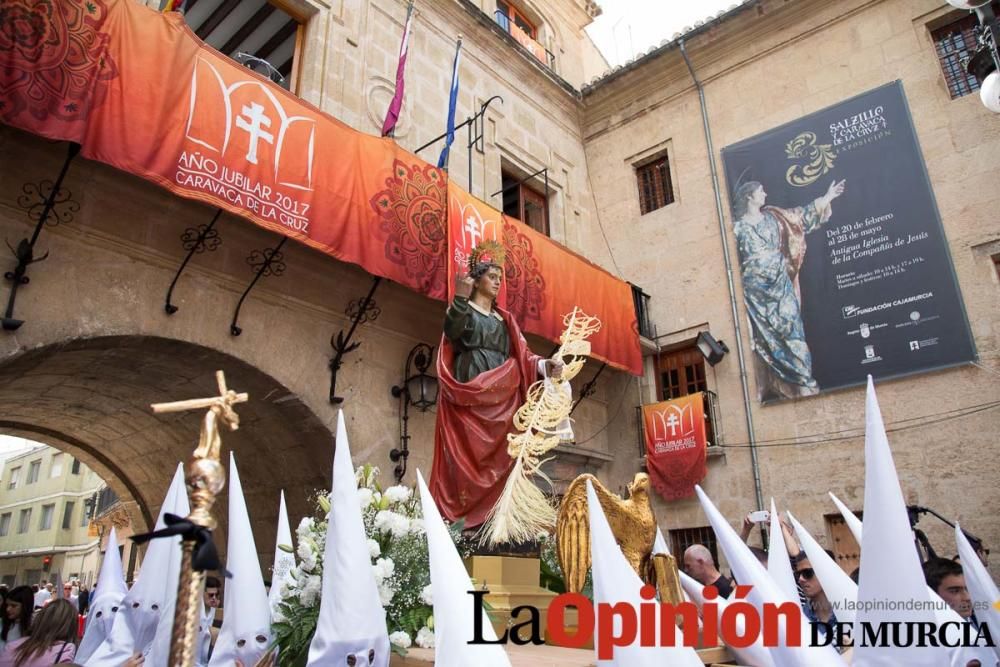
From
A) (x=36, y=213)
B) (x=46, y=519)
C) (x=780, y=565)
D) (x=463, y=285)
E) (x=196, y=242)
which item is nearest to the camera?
(x=780, y=565)

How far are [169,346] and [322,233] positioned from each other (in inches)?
62.5

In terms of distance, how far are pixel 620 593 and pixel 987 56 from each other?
24.2ft

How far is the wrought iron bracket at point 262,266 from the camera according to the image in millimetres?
5949

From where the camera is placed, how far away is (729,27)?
1117 centimetres

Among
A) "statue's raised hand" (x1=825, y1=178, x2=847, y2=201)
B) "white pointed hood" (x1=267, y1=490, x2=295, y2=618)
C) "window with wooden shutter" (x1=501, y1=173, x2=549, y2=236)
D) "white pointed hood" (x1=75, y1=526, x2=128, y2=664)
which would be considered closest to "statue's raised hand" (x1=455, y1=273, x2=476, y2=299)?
"white pointed hood" (x1=267, y1=490, x2=295, y2=618)

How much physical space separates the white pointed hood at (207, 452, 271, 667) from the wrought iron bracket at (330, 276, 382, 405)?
4.02 m

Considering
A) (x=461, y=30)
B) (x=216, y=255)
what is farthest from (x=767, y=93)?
(x=216, y=255)

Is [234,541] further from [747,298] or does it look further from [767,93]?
[767,93]

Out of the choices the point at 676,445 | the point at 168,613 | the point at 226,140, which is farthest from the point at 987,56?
the point at 168,613

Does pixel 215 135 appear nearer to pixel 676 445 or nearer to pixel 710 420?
pixel 676 445

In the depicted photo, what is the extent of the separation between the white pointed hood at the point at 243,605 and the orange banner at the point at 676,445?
7.74 metres

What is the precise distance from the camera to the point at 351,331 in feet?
22.0

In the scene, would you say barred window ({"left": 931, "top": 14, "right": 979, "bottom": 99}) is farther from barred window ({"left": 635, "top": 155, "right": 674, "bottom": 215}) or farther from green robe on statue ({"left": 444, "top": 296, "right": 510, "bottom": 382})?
green robe on statue ({"left": 444, "top": 296, "right": 510, "bottom": 382})

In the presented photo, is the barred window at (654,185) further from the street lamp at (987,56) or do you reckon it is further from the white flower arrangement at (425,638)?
the white flower arrangement at (425,638)
